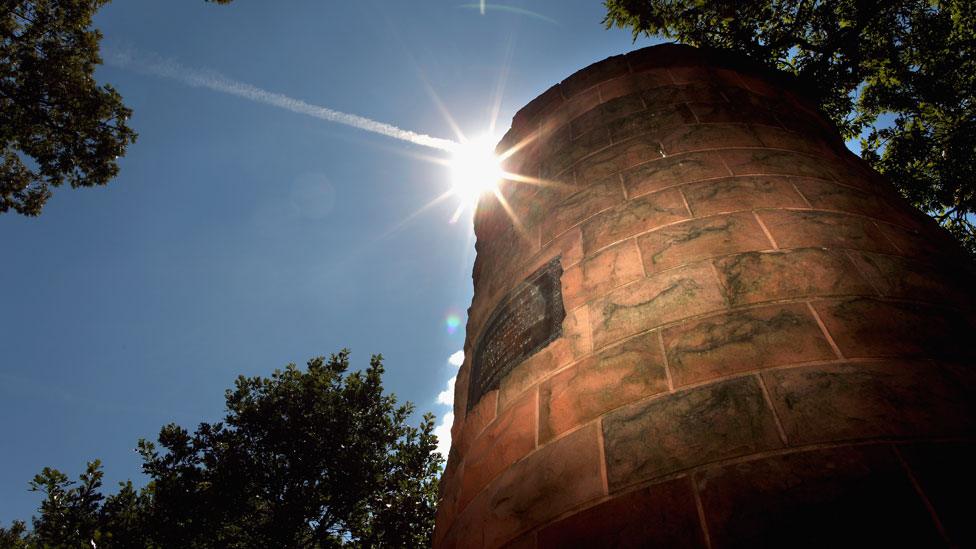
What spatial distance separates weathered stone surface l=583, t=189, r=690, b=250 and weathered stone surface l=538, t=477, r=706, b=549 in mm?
1059

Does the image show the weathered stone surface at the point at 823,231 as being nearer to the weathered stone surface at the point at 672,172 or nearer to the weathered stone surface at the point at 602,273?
the weathered stone surface at the point at 672,172

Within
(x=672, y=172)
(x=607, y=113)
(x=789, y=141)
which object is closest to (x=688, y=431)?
(x=672, y=172)

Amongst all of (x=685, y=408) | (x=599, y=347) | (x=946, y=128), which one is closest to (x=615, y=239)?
(x=599, y=347)

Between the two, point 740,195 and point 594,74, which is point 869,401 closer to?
point 740,195

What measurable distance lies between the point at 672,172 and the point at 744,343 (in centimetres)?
103

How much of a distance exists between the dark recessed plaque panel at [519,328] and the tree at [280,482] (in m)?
Result: 9.73

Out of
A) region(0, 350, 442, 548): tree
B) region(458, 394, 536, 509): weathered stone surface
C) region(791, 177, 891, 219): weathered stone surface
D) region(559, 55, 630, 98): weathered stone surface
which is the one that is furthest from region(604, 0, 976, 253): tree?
region(0, 350, 442, 548): tree

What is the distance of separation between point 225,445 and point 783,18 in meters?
14.7

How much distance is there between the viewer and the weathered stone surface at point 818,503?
0.86 metres

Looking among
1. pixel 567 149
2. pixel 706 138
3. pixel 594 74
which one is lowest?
pixel 706 138

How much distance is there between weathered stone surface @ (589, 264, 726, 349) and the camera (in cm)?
146

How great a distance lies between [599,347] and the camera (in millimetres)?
1539

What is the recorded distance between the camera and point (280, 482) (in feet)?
36.6

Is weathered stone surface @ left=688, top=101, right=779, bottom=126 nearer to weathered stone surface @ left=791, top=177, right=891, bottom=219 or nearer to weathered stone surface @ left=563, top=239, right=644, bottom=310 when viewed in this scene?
weathered stone surface @ left=791, top=177, right=891, bottom=219
